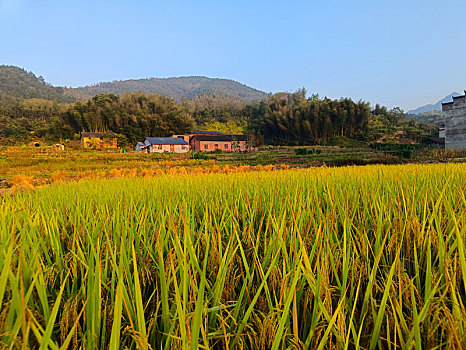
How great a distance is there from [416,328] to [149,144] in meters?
43.4

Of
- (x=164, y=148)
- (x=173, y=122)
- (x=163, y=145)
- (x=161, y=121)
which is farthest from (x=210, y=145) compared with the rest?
(x=161, y=121)

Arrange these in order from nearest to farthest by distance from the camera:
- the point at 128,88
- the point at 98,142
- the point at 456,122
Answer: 1. the point at 456,122
2. the point at 98,142
3. the point at 128,88

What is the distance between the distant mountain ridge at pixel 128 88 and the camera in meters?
98.8

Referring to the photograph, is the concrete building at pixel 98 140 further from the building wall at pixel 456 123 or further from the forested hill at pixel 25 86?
the forested hill at pixel 25 86

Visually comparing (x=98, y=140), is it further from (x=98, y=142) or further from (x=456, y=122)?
(x=456, y=122)

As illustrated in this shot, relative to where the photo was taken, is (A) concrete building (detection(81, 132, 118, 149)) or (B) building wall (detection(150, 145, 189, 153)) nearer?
(B) building wall (detection(150, 145, 189, 153))

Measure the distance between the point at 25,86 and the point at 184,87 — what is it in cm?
8188

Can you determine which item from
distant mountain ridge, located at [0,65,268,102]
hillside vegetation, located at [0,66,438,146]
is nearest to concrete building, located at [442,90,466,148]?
hillside vegetation, located at [0,66,438,146]

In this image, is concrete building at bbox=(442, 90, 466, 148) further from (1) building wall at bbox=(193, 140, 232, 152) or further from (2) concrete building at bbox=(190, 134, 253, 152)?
(1) building wall at bbox=(193, 140, 232, 152)

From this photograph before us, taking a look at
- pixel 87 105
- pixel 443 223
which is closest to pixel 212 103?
pixel 87 105

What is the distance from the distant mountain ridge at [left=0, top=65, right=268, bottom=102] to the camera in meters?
98.8

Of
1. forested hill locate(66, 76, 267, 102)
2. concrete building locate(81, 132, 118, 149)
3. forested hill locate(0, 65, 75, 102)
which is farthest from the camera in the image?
forested hill locate(66, 76, 267, 102)

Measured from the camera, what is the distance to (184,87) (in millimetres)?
162000

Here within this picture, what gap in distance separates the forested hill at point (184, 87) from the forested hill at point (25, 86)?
65.1ft
